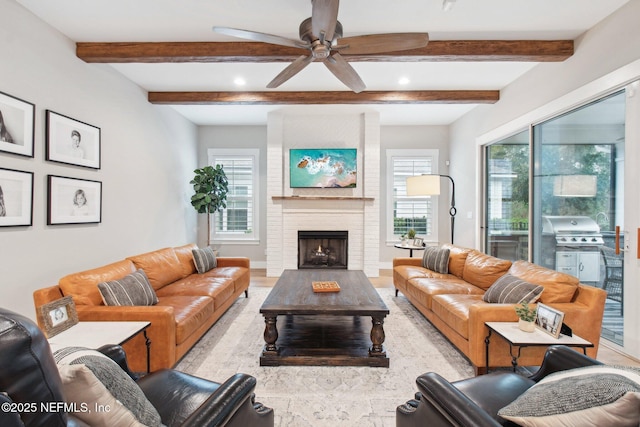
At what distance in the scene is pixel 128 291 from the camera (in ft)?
8.16

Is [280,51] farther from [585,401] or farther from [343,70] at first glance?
[585,401]

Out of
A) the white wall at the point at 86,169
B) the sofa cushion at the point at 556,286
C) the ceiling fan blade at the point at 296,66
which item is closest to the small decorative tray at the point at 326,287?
the sofa cushion at the point at 556,286

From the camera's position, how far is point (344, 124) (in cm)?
570

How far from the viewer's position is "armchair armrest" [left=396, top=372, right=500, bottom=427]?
1040 millimetres

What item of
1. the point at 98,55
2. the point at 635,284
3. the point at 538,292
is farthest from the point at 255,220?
the point at 635,284

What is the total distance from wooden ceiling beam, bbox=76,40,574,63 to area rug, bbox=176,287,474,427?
282 cm

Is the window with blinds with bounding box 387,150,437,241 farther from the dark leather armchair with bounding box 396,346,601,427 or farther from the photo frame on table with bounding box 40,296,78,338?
the photo frame on table with bounding box 40,296,78,338

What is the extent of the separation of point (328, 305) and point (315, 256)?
3209 mm

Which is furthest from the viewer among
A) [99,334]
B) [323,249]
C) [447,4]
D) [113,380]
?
[323,249]

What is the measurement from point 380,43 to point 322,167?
10.9ft

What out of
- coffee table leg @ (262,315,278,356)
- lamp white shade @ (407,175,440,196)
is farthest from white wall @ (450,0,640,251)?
coffee table leg @ (262,315,278,356)

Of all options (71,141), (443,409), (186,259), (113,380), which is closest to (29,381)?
(113,380)

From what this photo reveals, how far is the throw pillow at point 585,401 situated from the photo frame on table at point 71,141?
3878 mm

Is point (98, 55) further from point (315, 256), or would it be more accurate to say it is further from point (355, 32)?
point (315, 256)
